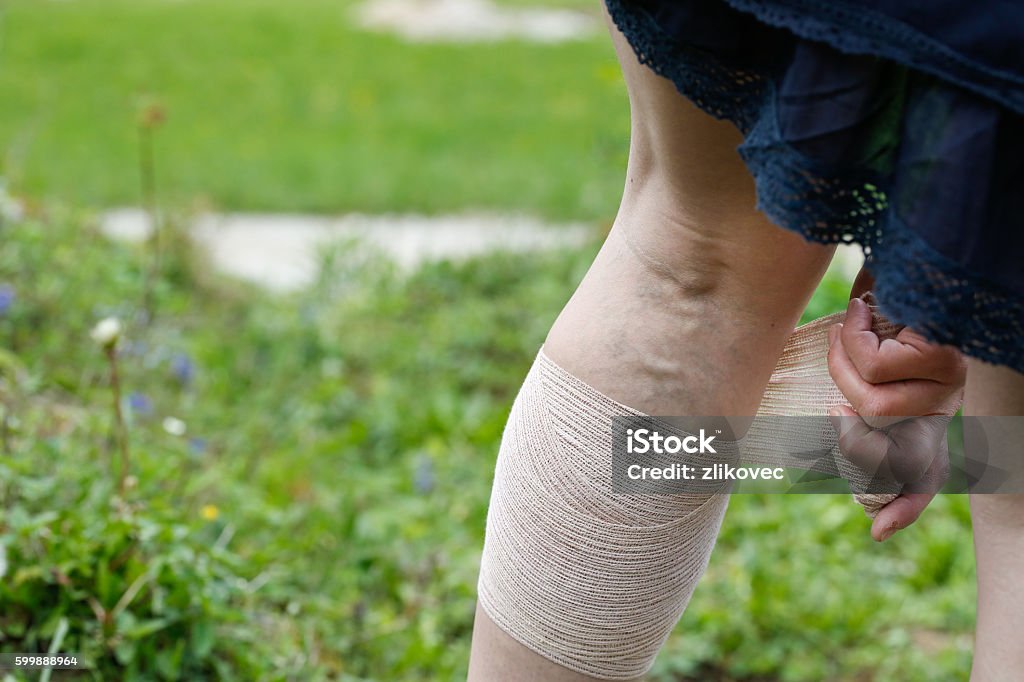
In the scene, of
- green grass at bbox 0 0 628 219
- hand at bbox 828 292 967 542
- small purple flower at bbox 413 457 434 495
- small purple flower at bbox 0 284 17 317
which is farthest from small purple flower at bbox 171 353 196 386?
hand at bbox 828 292 967 542

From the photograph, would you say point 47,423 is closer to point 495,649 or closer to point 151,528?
point 151,528

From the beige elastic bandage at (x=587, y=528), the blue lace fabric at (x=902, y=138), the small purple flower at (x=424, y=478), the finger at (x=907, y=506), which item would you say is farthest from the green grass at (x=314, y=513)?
the blue lace fabric at (x=902, y=138)

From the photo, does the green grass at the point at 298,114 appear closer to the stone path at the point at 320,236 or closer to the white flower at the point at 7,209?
the stone path at the point at 320,236

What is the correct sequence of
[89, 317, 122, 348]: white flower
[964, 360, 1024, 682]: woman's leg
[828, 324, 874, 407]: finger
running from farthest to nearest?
[89, 317, 122, 348]: white flower < [828, 324, 874, 407]: finger < [964, 360, 1024, 682]: woman's leg

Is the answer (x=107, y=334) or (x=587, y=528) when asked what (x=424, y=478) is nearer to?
(x=107, y=334)

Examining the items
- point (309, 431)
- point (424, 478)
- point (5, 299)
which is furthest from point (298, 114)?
point (424, 478)

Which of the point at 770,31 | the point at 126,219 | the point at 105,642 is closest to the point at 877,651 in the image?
the point at 105,642

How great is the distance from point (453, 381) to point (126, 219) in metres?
2.07

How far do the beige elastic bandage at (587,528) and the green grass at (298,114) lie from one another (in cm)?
147

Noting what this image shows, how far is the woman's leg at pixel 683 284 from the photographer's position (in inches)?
36.0

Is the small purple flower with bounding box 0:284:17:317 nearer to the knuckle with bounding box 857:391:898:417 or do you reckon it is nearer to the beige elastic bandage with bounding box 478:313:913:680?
the beige elastic bandage with bounding box 478:313:913:680

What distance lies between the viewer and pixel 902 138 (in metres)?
0.76

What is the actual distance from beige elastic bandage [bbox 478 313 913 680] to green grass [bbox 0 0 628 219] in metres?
1.47

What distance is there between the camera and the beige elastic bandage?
100cm
